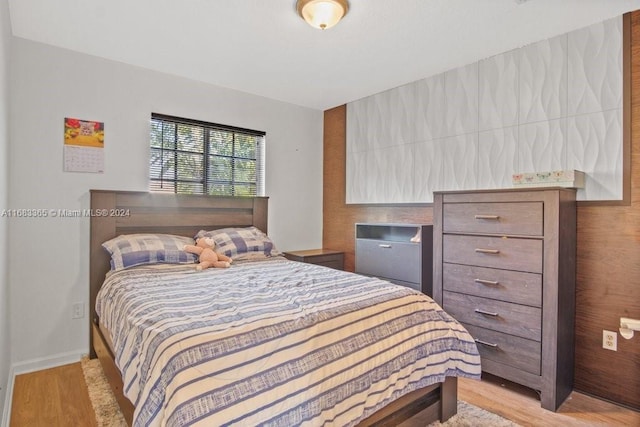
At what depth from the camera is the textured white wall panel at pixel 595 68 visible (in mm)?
2148

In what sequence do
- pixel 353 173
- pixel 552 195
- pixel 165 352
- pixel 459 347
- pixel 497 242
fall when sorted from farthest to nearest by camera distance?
pixel 353 173
pixel 497 242
pixel 552 195
pixel 459 347
pixel 165 352

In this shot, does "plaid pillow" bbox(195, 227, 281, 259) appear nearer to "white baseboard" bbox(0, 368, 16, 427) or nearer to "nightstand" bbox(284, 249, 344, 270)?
"nightstand" bbox(284, 249, 344, 270)

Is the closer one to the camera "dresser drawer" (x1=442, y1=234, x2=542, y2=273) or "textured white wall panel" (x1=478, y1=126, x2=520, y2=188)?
"dresser drawer" (x1=442, y1=234, x2=542, y2=273)

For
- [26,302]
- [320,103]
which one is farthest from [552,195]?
[26,302]

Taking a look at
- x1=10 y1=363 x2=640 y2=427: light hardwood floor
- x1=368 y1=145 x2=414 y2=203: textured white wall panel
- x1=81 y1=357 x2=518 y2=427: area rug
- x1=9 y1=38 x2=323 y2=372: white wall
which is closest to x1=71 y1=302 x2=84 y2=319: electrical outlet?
x1=9 y1=38 x2=323 y2=372: white wall

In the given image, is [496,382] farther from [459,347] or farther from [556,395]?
[459,347]

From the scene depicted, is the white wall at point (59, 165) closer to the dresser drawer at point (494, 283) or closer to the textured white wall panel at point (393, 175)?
the textured white wall panel at point (393, 175)

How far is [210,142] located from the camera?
3.34 metres

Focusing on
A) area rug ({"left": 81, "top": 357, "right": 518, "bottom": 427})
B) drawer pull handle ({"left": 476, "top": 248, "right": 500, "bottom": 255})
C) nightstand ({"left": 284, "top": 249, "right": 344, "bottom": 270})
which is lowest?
area rug ({"left": 81, "top": 357, "right": 518, "bottom": 427})

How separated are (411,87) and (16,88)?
10.1ft

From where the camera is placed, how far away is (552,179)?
7.33 feet

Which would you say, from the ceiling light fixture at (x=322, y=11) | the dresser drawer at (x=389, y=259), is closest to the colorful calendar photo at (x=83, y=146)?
the ceiling light fixture at (x=322, y=11)

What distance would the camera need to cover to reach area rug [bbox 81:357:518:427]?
1.84 m

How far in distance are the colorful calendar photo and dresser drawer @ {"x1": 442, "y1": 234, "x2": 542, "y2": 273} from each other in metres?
2.70
